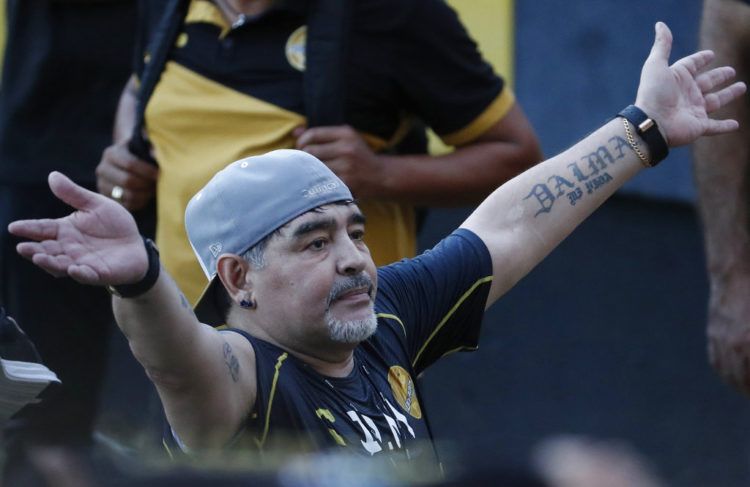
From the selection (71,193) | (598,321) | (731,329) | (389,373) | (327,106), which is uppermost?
(71,193)

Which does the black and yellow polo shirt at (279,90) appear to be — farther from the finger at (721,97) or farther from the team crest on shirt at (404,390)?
the team crest on shirt at (404,390)

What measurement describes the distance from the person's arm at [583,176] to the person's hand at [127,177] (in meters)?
0.93

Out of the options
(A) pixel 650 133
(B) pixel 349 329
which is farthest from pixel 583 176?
(B) pixel 349 329

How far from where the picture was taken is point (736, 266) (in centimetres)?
384

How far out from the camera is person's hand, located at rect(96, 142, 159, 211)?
12.7 ft

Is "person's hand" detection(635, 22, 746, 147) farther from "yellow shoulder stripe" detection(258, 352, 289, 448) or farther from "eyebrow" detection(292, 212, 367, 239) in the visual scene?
"yellow shoulder stripe" detection(258, 352, 289, 448)

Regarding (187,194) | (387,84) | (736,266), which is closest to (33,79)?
(187,194)

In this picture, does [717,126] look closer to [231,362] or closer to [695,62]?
[695,62]

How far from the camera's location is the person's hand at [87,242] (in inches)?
93.0

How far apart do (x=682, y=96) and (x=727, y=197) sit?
0.63 metres

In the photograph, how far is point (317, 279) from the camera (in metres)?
2.86

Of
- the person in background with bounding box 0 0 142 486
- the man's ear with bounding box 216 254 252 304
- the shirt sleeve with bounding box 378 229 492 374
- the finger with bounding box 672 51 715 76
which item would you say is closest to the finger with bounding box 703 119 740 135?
the finger with bounding box 672 51 715 76

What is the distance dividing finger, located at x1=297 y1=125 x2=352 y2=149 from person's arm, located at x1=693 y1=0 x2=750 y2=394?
95cm

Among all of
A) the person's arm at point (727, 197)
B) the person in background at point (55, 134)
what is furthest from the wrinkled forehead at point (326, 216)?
the person in background at point (55, 134)
